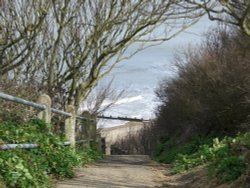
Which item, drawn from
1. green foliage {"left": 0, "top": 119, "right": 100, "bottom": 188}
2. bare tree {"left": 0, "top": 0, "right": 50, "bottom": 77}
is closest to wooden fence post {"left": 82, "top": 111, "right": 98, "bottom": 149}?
bare tree {"left": 0, "top": 0, "right": 50, "bottom": 77}

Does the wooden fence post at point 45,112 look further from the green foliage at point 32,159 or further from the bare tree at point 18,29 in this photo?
the bare tree at point 18,29

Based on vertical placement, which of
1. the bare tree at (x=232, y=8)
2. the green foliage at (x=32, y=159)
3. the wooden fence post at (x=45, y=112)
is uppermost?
the bare tree at (x=232, y=8)

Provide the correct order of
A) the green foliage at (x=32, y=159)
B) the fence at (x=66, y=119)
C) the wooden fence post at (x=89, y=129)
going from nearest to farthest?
the green foliage at (x=32, y=159), the fence at (x=66, y=119), the wooden fence post at (x=89, y=129)

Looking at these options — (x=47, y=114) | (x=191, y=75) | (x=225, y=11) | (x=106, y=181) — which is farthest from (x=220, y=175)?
(x=191, y=75)

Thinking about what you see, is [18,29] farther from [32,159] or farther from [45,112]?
[32,159]

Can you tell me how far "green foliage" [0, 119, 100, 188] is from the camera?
5.16m

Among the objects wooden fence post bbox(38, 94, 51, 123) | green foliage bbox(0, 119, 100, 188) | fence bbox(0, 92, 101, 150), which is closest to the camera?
green foliage bbox(0, 119, 100, 188)

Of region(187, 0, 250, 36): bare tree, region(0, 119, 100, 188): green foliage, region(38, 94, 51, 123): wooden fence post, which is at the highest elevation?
region(187, 0, 250, 36): bare tree

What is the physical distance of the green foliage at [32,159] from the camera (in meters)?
5.16

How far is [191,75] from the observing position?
17.6m

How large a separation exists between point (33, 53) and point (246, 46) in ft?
23.7

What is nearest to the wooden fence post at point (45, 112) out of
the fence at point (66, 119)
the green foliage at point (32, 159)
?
the fence at point (66, 119)

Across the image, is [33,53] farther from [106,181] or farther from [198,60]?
[106,181]

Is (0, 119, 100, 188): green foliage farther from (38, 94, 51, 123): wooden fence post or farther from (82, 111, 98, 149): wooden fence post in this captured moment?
(82, 111, 98, 149): wooden fence post
